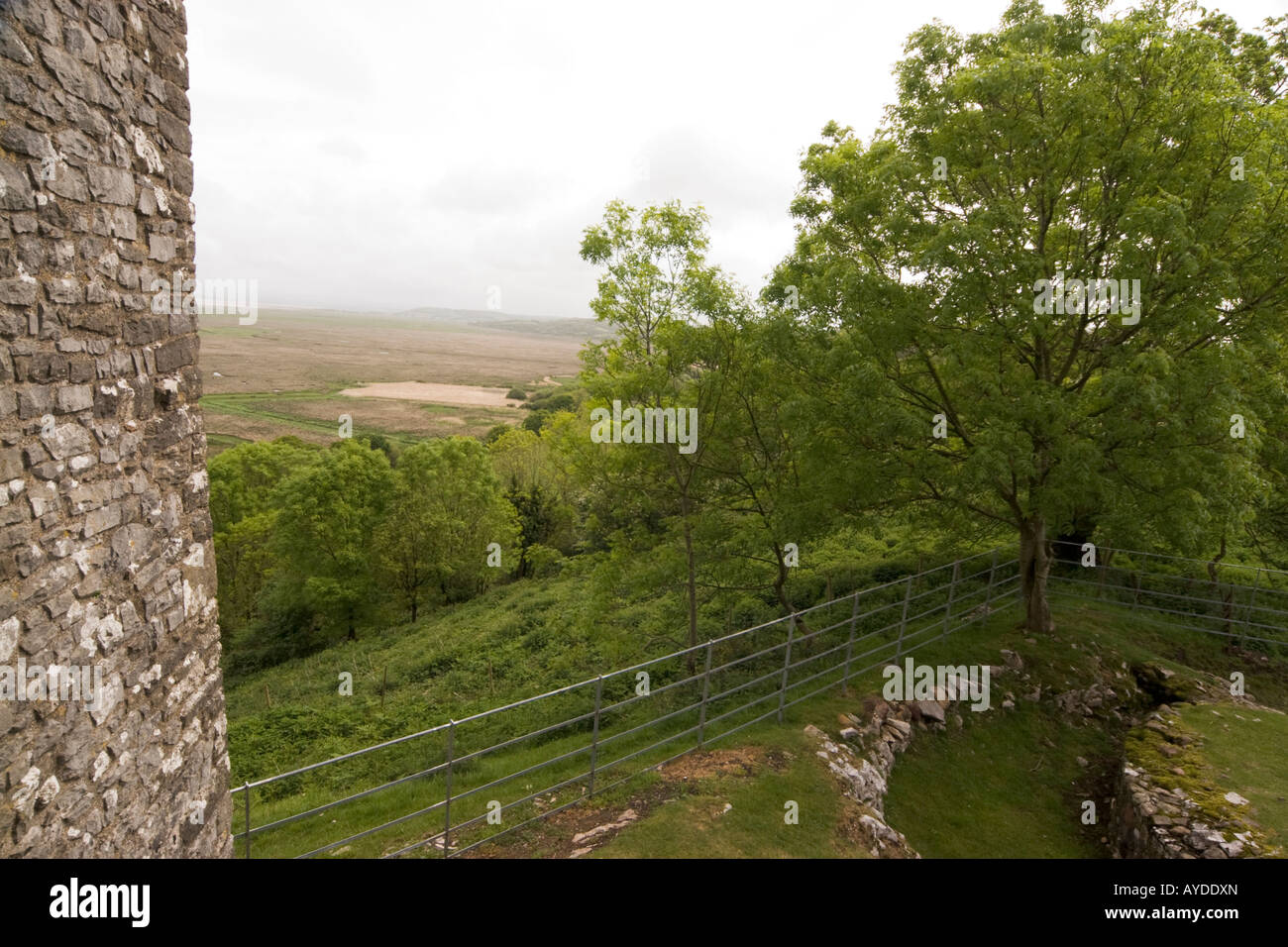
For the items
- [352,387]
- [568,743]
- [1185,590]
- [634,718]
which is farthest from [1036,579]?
[352,387]

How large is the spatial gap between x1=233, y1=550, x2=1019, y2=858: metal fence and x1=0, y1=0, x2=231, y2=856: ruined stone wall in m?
1.45

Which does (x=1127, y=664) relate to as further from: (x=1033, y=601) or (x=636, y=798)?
(x=636, y=798)

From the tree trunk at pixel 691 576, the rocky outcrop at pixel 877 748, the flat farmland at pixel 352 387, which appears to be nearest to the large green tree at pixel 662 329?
the tree trunk at pixel 691 576

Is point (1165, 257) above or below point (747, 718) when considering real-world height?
above

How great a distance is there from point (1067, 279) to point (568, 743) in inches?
415

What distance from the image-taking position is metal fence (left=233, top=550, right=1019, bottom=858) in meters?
6.84

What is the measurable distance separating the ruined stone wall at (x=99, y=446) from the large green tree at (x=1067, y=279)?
8635 millimetres

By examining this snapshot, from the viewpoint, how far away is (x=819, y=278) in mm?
11086

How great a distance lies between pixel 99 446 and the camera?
3.52 metres

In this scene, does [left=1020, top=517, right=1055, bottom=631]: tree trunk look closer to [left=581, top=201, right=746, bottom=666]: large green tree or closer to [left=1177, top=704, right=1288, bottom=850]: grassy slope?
[left=1177, top=704, right=1288, bottom=850]: grassy slope

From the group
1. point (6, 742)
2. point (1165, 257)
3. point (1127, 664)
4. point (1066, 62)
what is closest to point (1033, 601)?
point (1127, 664)

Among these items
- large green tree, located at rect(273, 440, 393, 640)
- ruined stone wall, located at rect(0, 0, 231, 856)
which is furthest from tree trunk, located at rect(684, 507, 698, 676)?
large green tree, located at rect(273, 440, 393, 640)

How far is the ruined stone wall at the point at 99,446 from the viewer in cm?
299

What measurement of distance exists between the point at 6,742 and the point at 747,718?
8335mm
